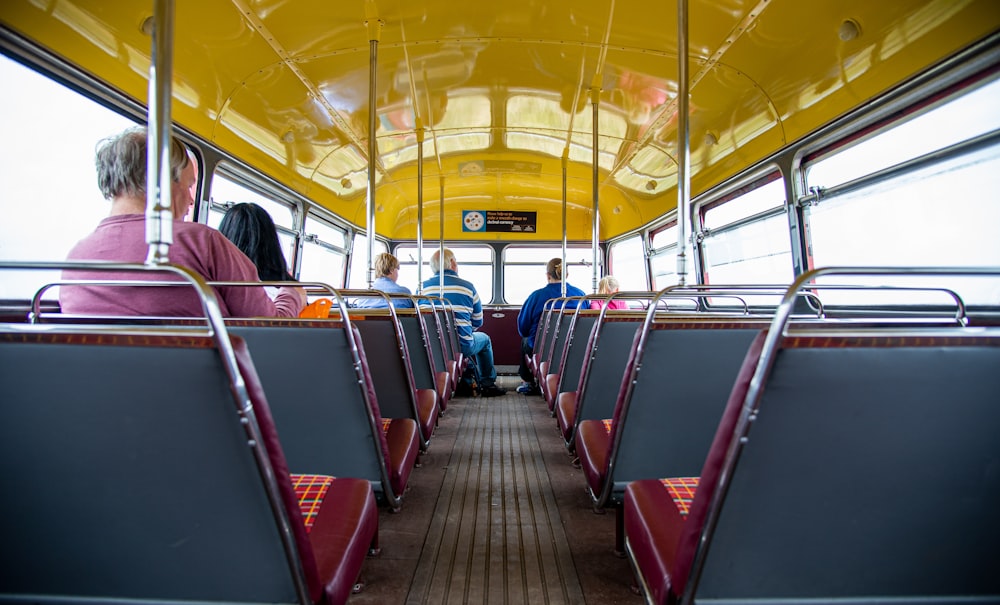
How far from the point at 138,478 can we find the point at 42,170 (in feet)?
6.78

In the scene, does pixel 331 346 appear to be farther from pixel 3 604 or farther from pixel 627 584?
pixel 627 584

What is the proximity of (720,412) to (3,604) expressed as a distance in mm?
1860

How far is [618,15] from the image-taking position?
297cm

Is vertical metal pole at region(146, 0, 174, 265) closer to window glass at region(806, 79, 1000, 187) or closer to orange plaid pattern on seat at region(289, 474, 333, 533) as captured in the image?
orange plaid pattern on seat at region(289, 474, 333, 533)

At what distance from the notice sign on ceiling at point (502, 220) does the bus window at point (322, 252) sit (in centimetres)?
246

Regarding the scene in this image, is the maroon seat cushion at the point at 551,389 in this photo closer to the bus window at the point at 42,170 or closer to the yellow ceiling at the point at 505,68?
the yellow ceiling at the point at 505,68

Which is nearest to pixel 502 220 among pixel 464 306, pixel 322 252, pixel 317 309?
pixel 464 306

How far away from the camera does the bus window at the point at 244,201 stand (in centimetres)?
332

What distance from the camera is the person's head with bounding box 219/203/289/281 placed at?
2.16 m

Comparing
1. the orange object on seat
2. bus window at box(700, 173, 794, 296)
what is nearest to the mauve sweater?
the orange object on seat

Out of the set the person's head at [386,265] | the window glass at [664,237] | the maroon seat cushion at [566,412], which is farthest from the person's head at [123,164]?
the window glass at [664,237]

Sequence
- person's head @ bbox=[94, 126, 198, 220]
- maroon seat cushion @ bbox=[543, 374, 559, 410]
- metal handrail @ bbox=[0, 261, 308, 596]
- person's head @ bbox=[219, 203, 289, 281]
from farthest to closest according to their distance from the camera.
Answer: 1. maroon seat cushion @ bbox=[543, 374, 559, 410]
2. person's head @ bbox=[219, 203, 289, 281]
3. person's head @ bbox=[94, 126, 198, 220]
4. metal handrail @ bbox=[0, 261, 308, 596]

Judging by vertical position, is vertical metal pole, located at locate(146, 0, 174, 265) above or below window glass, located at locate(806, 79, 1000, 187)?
below

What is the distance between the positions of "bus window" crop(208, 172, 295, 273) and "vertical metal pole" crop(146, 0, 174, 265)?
1697 millimetres
